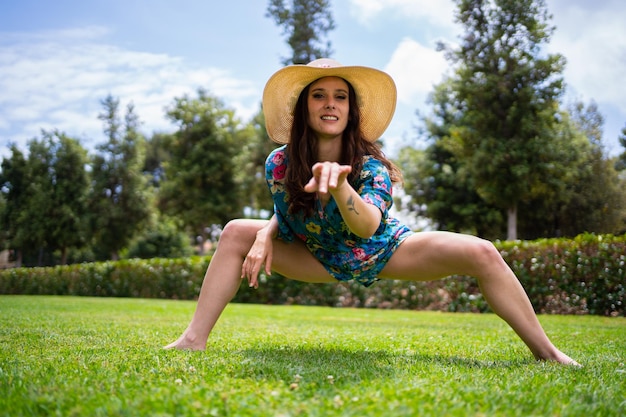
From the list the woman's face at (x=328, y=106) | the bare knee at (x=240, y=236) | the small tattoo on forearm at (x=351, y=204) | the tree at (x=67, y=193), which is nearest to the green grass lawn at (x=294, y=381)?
the bare knee at (x=240, y=236)

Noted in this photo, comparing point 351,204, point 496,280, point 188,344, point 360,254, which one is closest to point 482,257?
point 496,280

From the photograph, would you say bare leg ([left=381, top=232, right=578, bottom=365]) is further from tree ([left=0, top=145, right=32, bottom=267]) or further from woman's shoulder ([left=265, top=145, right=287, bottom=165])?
tree ([left=0, top=145, right=32, bottom=267])

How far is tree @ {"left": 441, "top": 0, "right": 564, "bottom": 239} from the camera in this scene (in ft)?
69.9

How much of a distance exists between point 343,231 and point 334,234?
0.06 meters

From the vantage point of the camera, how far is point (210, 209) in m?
29.1

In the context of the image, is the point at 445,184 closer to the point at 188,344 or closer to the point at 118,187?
the point at 118,187

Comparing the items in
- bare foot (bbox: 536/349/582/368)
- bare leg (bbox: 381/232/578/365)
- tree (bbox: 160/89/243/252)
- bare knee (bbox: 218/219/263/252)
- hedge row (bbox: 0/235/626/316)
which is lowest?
hedge row (bbox: 0/235/626/316)

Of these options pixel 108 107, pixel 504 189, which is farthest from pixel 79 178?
pixel 504 189

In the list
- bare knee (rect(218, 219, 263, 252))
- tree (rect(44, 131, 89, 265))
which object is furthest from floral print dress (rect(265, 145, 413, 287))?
tree (rect(44, 131, 89, 265))

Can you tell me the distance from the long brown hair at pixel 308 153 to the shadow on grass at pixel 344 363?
80 cm

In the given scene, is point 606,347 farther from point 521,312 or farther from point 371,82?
point 371,82

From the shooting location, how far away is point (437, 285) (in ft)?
37.6

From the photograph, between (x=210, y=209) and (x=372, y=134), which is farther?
(x=210, y=209)

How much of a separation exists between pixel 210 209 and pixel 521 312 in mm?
27064
